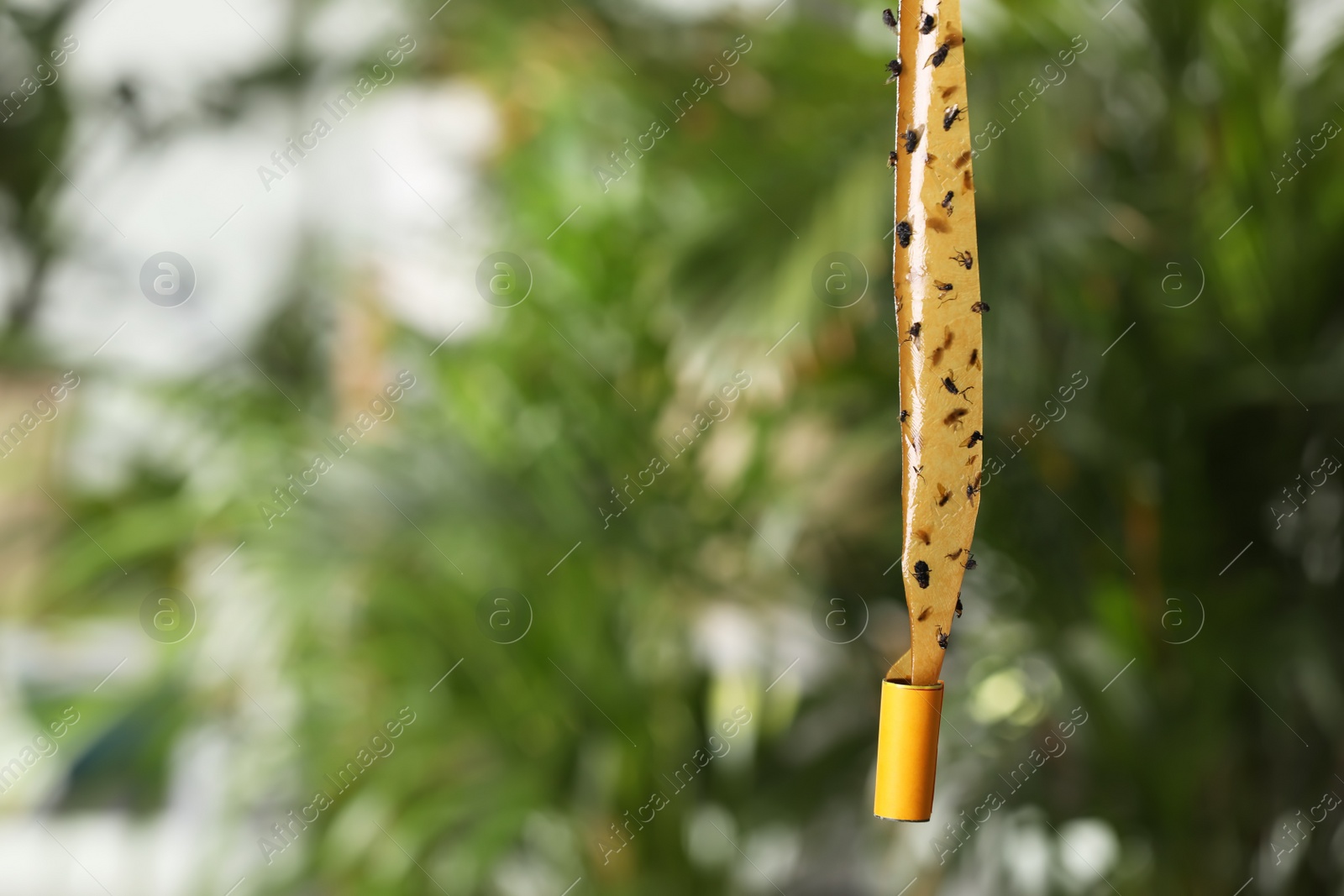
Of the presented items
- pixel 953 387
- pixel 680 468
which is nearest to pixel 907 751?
pixel 953 387

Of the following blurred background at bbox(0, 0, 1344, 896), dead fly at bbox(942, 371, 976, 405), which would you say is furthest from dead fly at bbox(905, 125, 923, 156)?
blurred background at bbox(0, 0, 1344, 896)

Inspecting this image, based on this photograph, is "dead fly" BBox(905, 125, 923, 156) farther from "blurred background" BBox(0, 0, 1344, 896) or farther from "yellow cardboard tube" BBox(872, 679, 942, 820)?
"blurred background" BBox(0, 0, 1344, 896)

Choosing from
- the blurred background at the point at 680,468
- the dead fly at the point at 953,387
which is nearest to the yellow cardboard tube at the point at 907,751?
the dead fly at the point at 953,387

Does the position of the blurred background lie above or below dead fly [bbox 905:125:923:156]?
below

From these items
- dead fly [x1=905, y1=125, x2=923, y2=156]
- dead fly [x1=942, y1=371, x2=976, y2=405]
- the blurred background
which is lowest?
the blurred background

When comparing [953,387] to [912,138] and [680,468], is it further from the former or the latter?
[680,468]

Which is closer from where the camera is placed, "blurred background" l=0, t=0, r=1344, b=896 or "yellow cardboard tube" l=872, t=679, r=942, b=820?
"yellow cardboard tube" l=872, t=679, r=942, b=820
